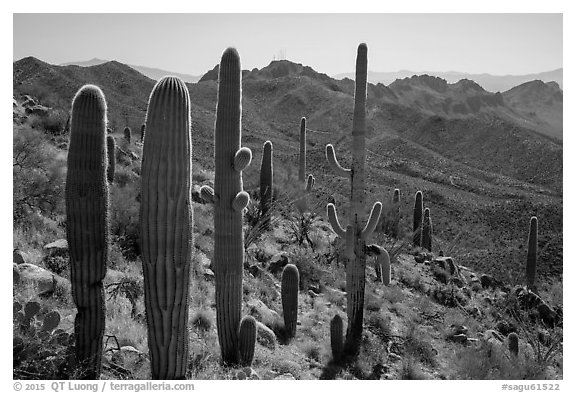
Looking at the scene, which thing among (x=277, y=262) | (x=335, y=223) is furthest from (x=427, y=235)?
(x=335, y=223)

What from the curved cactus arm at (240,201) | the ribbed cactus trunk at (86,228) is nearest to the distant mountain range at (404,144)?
the curved cactus arm at (240,201)

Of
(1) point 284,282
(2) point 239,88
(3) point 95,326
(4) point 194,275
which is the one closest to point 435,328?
(1) point 284,282

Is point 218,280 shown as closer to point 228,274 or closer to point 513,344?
point 228,274

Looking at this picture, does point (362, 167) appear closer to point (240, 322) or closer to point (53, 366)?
point (240, 322)

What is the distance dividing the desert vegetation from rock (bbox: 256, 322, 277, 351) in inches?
1.7

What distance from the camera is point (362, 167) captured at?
33.7 feet

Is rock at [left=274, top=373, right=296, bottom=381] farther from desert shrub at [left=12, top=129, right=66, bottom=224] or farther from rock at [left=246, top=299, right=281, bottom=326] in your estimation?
desert shrub at [left=12, top=129, right=66, bottom=224]

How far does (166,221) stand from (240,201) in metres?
2.22

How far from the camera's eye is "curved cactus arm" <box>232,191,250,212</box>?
7.96 meters

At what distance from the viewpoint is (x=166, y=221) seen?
5.86m

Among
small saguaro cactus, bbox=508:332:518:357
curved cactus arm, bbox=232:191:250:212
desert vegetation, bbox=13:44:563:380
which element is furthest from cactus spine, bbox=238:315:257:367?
small saguaro cactus, bbox=508:332:518:357

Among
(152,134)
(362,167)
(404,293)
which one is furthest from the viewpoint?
(404,293)

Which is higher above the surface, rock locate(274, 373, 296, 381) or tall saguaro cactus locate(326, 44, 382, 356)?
tall saguaro cactus locate(326, 44, 382, 356)
